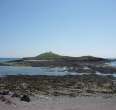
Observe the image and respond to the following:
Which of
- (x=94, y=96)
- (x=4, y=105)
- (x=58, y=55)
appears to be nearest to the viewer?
(x=4, y=105)

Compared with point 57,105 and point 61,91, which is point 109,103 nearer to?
point 57,105

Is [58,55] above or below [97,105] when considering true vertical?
above

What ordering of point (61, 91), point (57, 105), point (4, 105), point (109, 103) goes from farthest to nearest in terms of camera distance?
point (61, 91)
point (109, 103)
point (57, 105)
point (4, 105)

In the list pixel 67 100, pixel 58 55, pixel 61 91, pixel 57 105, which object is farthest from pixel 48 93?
pixel 58 55

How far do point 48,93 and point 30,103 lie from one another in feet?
12.8

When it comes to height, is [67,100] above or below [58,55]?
below

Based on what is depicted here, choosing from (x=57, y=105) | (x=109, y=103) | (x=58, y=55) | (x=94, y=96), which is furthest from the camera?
(x=58, y=55)

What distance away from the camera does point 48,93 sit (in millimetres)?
18922

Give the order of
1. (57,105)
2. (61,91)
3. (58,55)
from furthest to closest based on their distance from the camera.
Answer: (58,55) < (61,91) < (57,105)

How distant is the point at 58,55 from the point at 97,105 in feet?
329

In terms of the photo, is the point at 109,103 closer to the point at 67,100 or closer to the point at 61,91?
the point at 67,100

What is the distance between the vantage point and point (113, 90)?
20.7 metres

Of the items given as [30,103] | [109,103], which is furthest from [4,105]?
[109,103]

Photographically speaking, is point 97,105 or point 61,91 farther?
point 61,91
